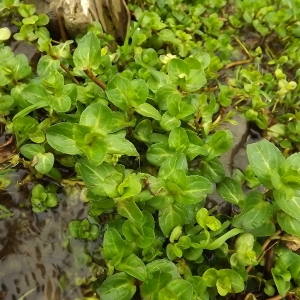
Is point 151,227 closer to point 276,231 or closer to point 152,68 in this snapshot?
point 276,231

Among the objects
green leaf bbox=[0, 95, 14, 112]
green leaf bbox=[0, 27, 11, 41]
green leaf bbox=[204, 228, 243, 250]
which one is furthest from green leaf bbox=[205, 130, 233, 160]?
green leaf bbox=[0, 27, 11, 41]

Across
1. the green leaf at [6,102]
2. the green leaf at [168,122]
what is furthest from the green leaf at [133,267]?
the green leaf at [6,102]

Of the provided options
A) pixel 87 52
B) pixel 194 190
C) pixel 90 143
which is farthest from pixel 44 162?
pixel 194 190

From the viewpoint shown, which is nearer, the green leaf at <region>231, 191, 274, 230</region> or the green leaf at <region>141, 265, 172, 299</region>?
the green leaf at <region>141, 265, 172, 299</region>

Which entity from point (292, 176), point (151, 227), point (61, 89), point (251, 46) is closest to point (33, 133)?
point (61, 89)

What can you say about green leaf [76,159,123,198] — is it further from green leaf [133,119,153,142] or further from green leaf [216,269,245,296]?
green leaf [216,269,245,296]

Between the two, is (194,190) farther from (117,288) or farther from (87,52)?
(87,52)

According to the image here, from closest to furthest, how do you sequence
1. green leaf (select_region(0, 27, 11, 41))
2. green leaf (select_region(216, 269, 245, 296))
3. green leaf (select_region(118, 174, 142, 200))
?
green leaf (select_region(118, 174, 142, 200))
green leaf (select_region(216, 269, 245, 296))
green leaf (select_region(0, 27, 11, 41))

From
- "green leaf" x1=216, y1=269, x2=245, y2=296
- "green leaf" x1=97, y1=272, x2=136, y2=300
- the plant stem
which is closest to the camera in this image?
"green leaf" x1=97, y1=272, x2=136, y2=300
